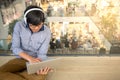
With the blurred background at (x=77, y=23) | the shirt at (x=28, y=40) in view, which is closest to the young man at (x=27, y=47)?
the shirt at (x=28, y=40)

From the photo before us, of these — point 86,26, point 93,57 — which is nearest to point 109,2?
point 86,26

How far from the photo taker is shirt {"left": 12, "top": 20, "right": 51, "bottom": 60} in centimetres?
224

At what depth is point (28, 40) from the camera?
227cm

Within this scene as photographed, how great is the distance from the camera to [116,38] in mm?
2781

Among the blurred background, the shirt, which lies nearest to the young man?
the shirt

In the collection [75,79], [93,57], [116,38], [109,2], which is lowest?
[75,79]

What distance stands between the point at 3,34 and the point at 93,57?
94 centimetres

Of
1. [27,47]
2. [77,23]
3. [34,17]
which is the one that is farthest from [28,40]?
[77,23]

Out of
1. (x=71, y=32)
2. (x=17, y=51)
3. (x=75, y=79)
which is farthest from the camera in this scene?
(x=71, y=32)

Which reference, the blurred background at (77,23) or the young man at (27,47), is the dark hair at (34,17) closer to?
the young man at (27,47)

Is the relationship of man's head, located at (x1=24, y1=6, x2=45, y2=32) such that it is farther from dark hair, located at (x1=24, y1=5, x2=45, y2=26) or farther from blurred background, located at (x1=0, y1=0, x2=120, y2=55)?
blurred background, located at (x1=0, y1=0, x2=120, y2=55)

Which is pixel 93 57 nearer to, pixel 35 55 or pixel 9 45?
pixel 35 55

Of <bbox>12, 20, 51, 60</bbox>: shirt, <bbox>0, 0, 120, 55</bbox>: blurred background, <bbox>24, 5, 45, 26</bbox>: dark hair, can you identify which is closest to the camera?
<bbox>24, 5, 45, 26</bbox>: dark hair

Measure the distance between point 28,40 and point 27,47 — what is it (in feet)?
0.24
